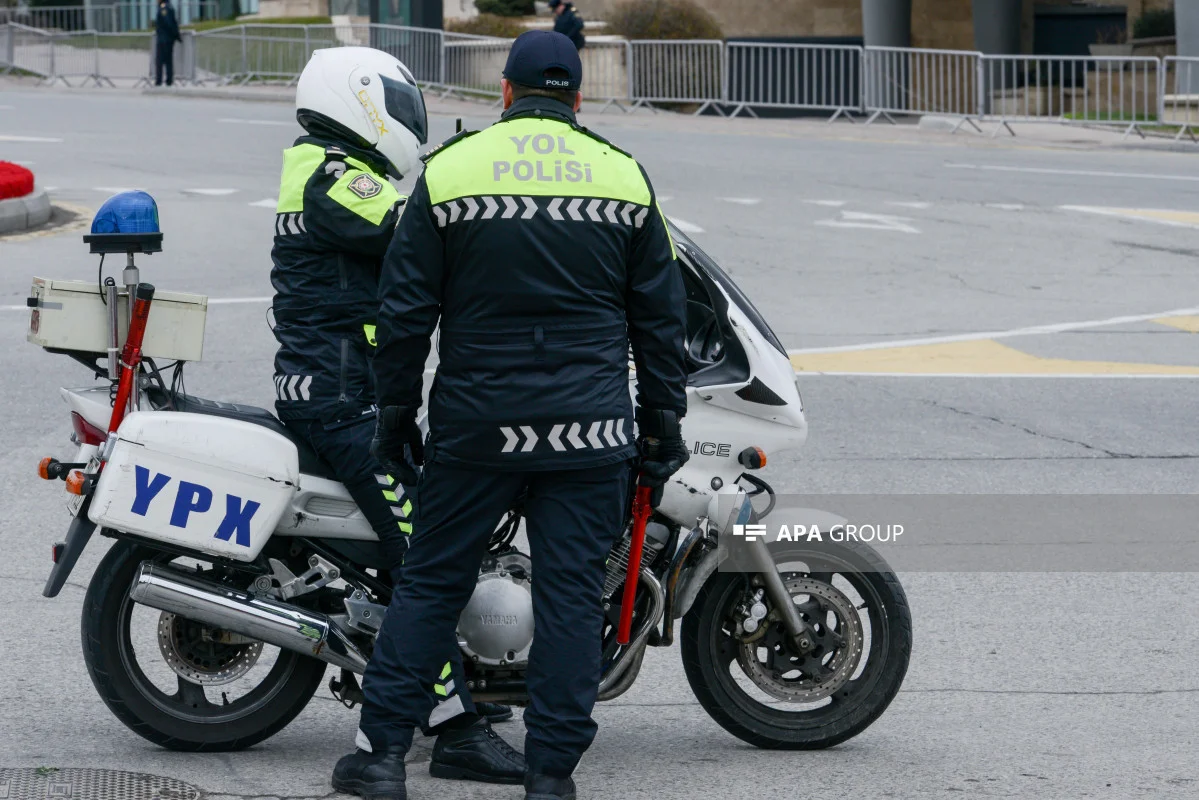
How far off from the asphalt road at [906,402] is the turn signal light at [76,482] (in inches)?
29.5

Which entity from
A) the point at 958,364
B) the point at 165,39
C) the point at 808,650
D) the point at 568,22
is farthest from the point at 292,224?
the point at 165,39

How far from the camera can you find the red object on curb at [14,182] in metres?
14.9

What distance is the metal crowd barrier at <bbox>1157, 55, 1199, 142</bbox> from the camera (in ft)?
77.6

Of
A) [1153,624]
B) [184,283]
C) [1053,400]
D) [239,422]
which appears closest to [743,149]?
[184,283]

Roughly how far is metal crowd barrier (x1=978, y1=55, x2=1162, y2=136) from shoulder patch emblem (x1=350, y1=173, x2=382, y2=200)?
21.3 metres

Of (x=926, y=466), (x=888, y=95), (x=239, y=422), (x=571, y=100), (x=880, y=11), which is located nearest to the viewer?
(x=571, y=100)

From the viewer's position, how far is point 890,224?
16000 mm

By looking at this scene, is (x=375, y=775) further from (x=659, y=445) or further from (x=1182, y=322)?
(x=1182, y=322)

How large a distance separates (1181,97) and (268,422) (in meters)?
21.9

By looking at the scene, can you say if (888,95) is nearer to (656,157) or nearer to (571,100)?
(656,157)

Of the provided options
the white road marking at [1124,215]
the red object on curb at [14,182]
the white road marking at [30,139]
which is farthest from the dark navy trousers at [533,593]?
the white road marking at [30,139]

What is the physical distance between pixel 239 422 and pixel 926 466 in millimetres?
4385

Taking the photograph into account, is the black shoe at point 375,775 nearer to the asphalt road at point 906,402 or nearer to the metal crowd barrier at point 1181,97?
the asphalt road at point 906,402

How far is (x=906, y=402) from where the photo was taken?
926cm
